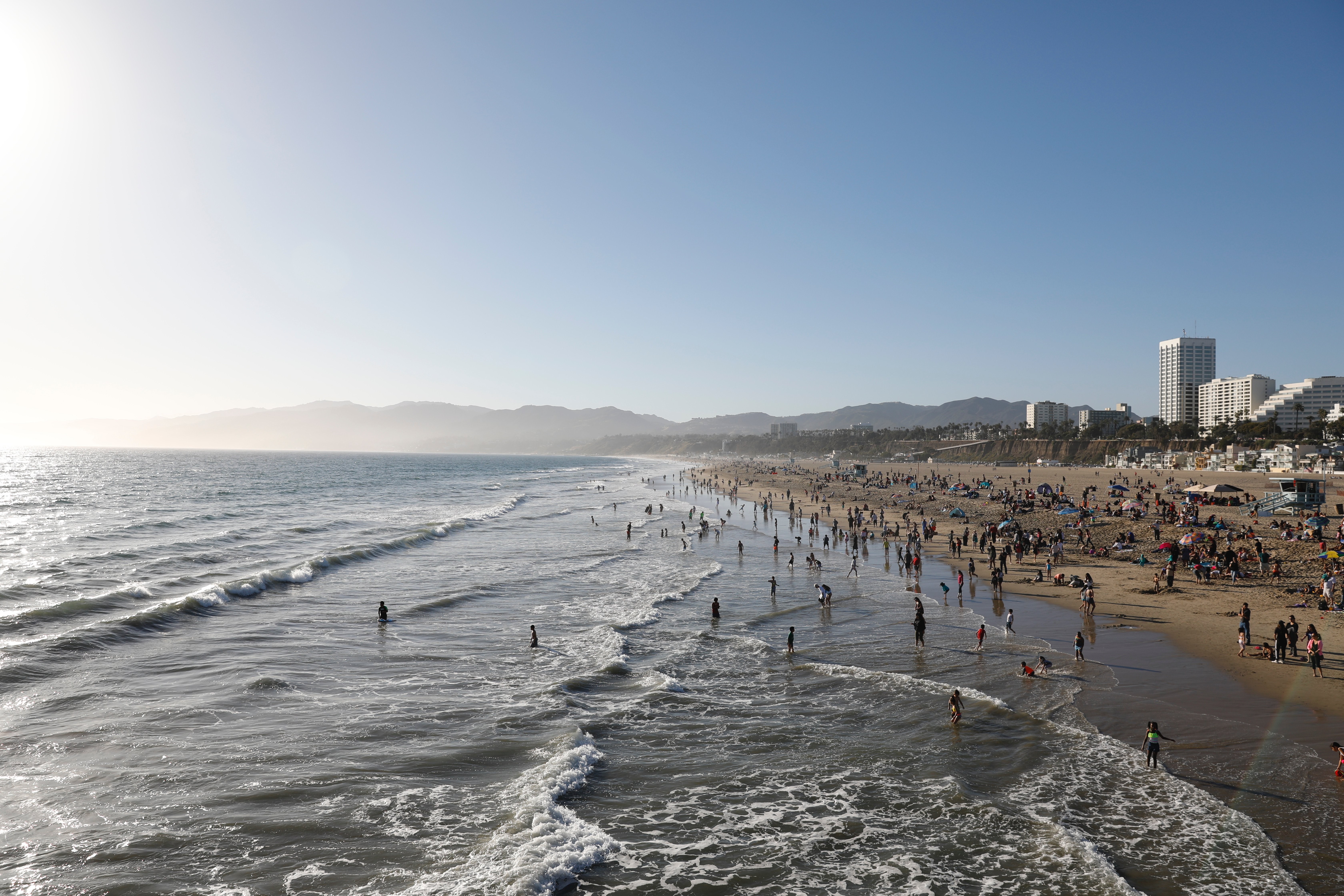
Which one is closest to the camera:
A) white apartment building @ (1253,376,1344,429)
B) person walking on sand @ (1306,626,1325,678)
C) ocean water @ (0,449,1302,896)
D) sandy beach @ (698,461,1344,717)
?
ocean water @ (0,449,1302,896)

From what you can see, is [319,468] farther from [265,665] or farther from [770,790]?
[770,790]

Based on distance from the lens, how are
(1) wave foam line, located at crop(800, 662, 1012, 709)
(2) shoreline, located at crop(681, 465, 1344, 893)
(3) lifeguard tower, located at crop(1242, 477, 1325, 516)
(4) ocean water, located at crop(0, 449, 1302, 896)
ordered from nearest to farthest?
(4) ocean water, located at crop(0, 449, 1302, 896) < (2) shoreline, located at crop(681, 465, 1344, 893) < (1) wave foam line, located at crop(800, 662, 1012, 709) < (3) lifeguard tower, located at crop(1242, 477, 1325, 516)

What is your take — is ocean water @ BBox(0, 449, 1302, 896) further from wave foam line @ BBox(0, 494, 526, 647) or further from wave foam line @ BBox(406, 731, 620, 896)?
wave foam line @ BBox(0, 494, 526, 647)

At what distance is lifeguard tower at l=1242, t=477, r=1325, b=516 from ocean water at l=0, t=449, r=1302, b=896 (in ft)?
101

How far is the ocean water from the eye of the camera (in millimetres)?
10430

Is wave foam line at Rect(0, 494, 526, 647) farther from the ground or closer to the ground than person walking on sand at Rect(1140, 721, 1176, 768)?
closer to the ground

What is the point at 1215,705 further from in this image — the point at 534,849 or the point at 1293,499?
the point at 1293,499

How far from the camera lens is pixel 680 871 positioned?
10.5m

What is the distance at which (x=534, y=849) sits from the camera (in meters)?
10.8

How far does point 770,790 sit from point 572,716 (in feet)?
17.9

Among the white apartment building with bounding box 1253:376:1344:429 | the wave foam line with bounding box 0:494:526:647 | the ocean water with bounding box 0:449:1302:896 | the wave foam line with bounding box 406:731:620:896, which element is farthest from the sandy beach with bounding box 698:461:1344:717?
the white apartment building with bounding box 1253:376:1344:429

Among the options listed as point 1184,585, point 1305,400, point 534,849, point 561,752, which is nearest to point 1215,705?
point 1184,585

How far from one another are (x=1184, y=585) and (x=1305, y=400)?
23152 centimetres

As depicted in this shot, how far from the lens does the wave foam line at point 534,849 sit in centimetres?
1002
